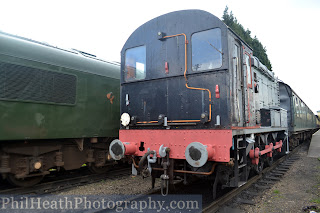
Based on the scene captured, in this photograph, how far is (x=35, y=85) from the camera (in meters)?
6.02

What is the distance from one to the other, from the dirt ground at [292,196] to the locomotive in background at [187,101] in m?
0.59

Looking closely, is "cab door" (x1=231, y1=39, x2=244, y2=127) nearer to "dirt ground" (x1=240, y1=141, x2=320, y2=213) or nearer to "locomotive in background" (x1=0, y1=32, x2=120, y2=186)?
"dirt ground" (x1=240, y1=141, x2=320, y2=213)

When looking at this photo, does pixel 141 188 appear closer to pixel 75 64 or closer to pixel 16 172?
pixel 16 172

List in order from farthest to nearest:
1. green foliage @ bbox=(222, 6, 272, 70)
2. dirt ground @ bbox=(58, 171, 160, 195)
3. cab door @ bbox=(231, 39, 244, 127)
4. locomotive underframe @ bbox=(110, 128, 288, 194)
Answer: green foliage @ bbox=(222, 6, 272, 70) < dirt ground @ bbox=(58, 171, 160, 195) < cab door @ bbox=(231, 39, 244, 127) < locomotive underframe @ bbox=(110, 128, 288, 194)

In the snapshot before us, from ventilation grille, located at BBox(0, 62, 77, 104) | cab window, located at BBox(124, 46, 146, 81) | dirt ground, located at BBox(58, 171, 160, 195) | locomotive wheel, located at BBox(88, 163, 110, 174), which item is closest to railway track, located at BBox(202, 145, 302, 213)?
dirt ground, located at BBox(58, 171, 160, 195)

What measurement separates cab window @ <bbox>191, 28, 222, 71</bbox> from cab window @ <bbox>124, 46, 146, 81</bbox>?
1.23 meters

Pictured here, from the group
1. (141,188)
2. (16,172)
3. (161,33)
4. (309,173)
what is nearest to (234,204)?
(141,188)

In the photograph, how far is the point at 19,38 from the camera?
6109 millimetres

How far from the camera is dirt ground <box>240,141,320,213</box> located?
4.46 meters

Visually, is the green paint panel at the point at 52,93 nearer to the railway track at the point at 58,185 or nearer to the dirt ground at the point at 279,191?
the railway track at the point at 58,185

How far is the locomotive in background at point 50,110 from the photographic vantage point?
5613 millimetres

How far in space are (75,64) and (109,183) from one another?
139 inches

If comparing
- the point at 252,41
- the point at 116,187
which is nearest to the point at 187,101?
the point at 116,187

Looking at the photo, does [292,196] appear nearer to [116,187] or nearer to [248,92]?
[248,92]
